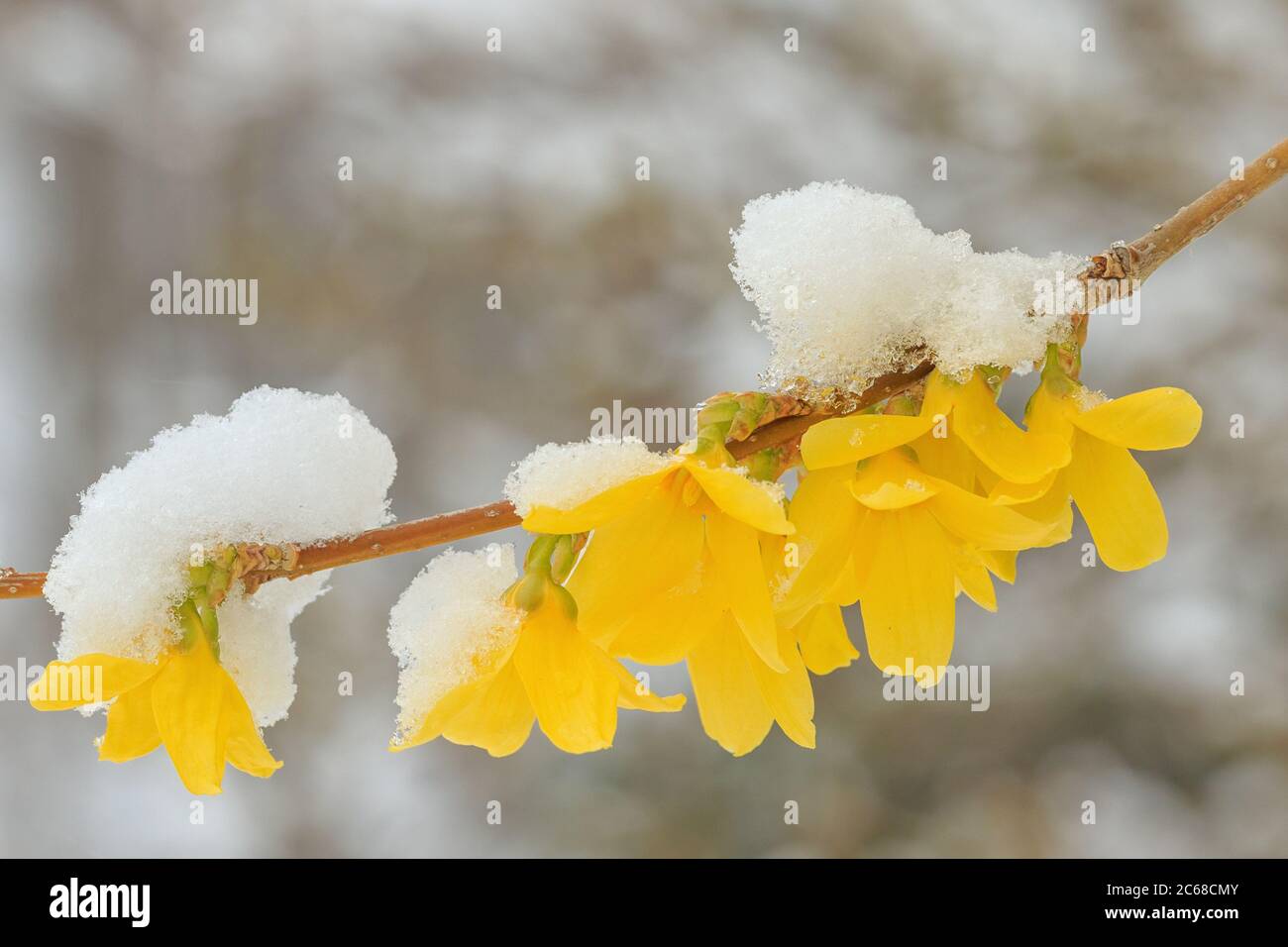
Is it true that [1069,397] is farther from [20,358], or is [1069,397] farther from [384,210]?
[20,358]

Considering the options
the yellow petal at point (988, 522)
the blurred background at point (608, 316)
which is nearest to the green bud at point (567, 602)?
the yellow petal at point (988, 522)

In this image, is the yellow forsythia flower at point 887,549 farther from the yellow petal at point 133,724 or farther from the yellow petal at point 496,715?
the yellow petal at point 133,724

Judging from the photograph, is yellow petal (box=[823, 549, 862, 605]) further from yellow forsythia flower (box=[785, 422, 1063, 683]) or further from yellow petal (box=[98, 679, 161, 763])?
yellow petal (box=[98, 679, 161, 763])

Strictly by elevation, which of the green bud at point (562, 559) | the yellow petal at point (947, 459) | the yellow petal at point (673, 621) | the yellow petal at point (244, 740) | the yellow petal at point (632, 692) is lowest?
the yellow petal at point (244, 740)

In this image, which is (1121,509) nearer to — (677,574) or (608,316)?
(677,574)

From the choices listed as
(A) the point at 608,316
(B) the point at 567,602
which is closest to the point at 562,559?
(B) the point at 567,602

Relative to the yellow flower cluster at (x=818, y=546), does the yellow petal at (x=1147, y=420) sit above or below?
above
